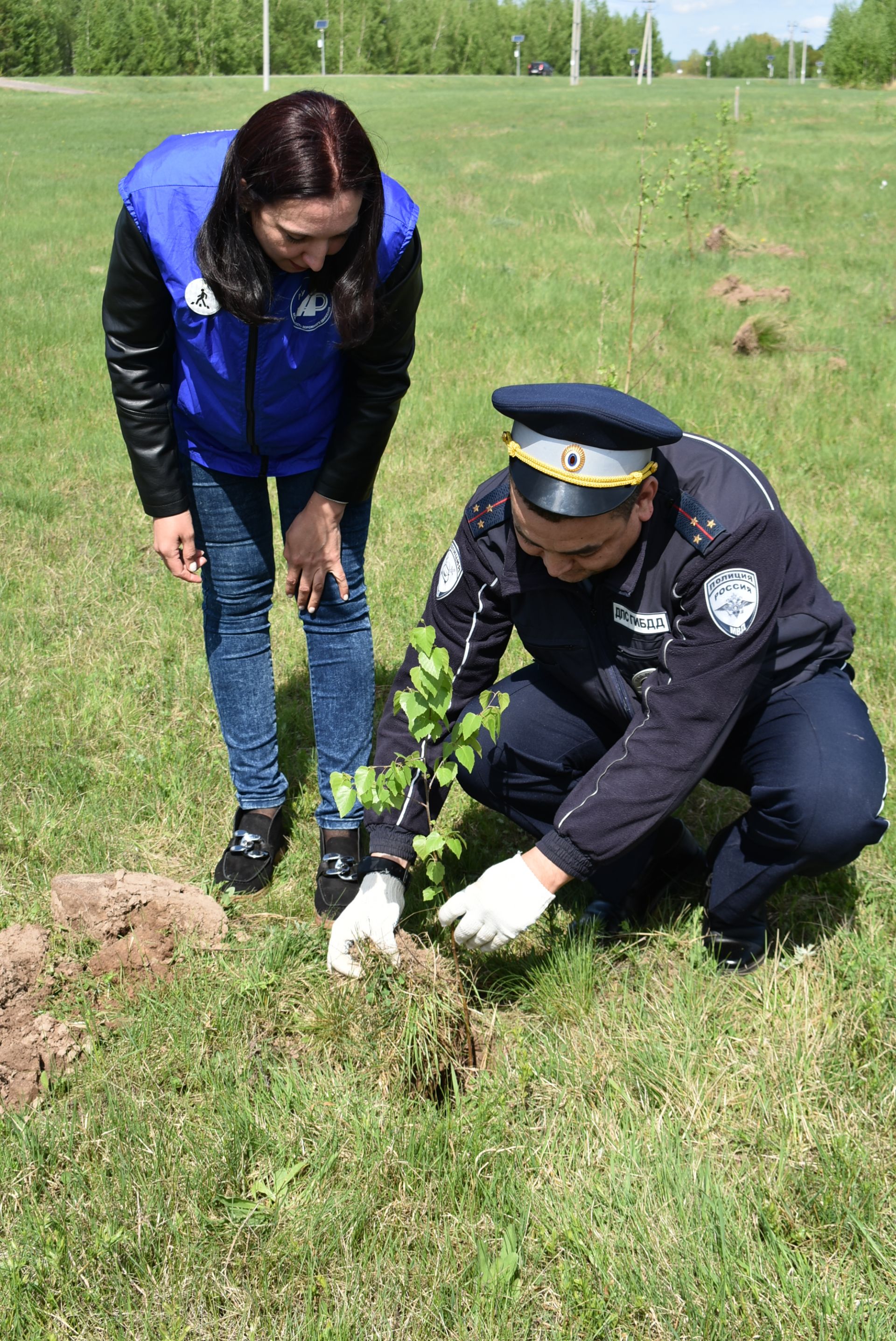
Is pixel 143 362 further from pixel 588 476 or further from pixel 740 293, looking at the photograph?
pixel 740 293

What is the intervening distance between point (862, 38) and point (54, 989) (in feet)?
254

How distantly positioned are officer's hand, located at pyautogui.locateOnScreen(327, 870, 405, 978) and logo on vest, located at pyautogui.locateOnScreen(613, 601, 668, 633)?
794 millimetres

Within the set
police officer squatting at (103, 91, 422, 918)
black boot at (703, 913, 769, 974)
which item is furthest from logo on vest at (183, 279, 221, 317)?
black boot at (703, 913, 769, 974)

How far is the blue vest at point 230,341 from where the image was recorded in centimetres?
227

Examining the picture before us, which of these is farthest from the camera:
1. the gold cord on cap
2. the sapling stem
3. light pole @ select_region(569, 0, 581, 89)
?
light pole @ select_region(569, 0, 581, 89)

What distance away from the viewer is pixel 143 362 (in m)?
2.50

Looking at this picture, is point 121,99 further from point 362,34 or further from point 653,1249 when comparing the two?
point 362,34

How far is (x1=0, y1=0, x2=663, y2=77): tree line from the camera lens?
6612 centimetres

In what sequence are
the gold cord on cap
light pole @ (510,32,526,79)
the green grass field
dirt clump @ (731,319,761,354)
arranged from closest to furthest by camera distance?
the green grass field → the gold cord on cap → dirt clump @ (731,319,761,354) → light pole @ (510,32,526,79)

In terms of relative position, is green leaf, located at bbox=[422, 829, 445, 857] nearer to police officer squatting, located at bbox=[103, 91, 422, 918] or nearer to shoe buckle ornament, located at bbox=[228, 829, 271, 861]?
police officer squatting, located at bbox=[103, 91, 422, 918]

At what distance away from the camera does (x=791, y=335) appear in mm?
7453

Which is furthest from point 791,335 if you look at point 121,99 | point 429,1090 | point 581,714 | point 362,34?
point 362,34

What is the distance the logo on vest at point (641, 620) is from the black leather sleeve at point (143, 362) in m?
1.12

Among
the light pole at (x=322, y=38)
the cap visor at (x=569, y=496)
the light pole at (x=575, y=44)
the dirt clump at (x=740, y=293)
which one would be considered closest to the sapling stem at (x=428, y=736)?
the cap visor at (x=569, y=496)
